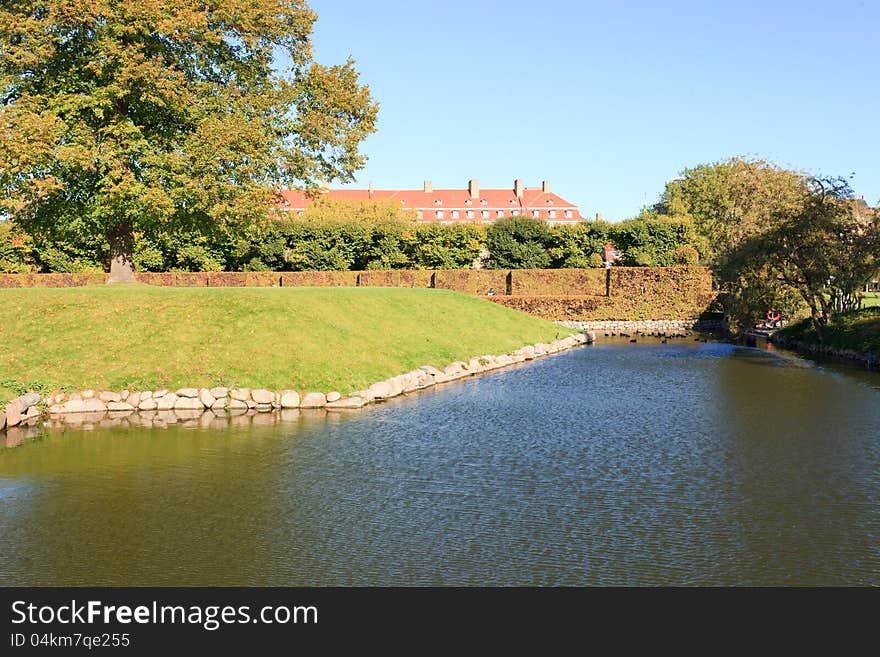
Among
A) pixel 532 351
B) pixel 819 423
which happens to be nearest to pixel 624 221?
pixel 532 351

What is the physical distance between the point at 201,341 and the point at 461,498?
17.0 metres

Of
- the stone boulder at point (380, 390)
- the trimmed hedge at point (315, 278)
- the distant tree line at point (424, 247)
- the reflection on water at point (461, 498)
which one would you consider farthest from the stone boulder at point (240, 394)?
the distant tree line at point (424, 247)

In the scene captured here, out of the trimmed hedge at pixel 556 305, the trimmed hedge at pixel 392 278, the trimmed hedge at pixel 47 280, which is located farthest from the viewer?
the trimmed hedge at pixel 392 278

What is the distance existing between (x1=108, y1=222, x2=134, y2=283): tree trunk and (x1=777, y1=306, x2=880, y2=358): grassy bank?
123 feet

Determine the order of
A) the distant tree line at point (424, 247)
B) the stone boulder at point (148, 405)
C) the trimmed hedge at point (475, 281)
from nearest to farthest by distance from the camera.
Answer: the stone boulder at point (148, 405)
the distant tree line at point (424, 247)
the trimmed hedge at point (475, 281)

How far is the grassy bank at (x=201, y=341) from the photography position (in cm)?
2652

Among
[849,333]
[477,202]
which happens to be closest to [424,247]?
[849,333]

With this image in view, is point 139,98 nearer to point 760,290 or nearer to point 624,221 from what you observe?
point 760,290

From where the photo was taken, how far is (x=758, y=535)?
12.5 m

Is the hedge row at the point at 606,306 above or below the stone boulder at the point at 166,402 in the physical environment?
above

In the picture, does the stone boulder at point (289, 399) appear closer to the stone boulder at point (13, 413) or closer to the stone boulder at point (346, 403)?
the stone boulder at point (346, 403)

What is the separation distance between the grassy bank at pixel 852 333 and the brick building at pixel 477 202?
128 m

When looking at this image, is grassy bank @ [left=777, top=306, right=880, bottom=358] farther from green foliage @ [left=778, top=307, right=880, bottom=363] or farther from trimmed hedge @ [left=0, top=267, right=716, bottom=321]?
trimmed hedge @ [left=0, top=267, right=716, bottom=321]
